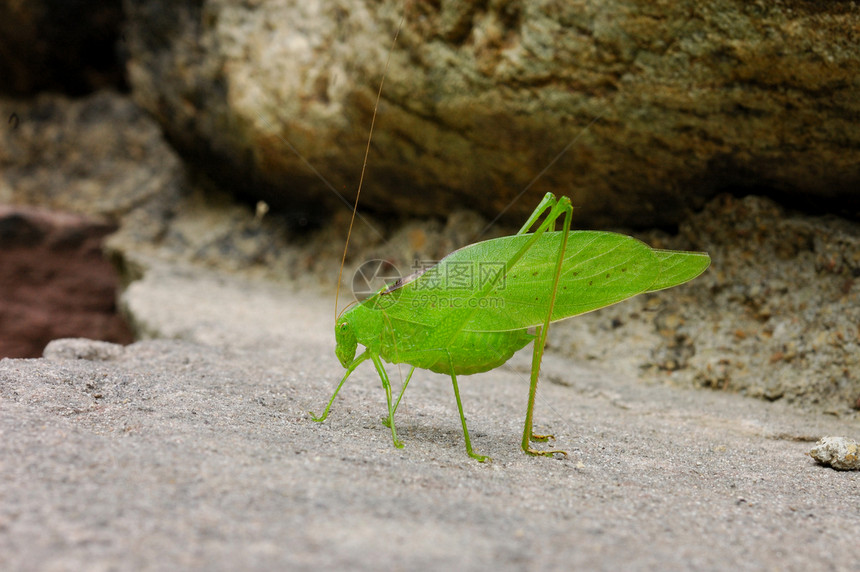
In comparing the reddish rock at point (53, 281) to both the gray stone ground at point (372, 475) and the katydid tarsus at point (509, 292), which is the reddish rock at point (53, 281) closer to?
the gray stone ground at point (372, 475)

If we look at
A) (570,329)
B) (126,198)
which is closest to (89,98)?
(126,198)

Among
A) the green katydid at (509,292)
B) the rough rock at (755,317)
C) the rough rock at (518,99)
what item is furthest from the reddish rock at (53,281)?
the rough rock at (755,317)

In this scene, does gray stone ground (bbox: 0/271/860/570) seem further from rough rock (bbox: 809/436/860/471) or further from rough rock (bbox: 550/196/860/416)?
rough rock (bbox: 550/196/860/416)

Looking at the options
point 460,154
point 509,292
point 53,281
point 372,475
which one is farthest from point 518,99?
point 53,281

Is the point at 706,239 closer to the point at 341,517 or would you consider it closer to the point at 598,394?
the point at 598,394

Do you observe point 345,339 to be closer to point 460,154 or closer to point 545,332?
point 545,332

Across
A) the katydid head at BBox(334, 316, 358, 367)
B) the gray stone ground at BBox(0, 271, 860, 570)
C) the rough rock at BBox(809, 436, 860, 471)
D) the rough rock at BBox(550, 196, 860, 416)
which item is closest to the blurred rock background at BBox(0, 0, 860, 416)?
the rough rock at BBox(550, 196, 860, 416)
